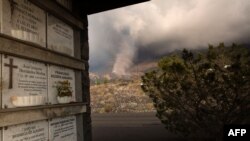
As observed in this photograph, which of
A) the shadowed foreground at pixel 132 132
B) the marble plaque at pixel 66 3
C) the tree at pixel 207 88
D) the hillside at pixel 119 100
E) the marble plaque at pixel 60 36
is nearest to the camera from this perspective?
the marble plaque at pixel 60 36

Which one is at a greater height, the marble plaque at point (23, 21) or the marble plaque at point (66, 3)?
the marble plaque at point (66, 3)

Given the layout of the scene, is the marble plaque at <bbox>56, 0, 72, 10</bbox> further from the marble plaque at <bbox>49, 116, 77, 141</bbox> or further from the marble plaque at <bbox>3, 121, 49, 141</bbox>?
the marble plaque at <bbox>3, 121, 49, 141</bbox>

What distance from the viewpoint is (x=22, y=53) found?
4.23 metres

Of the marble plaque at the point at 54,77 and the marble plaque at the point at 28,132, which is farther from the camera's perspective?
the marble plaque at the point at 54,77

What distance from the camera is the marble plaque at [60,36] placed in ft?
17.1

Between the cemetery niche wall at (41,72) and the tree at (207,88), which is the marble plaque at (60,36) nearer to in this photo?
the cemetery niche wall at (41,72)

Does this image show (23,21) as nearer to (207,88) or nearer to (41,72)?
(41,72)

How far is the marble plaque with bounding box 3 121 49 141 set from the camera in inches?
156

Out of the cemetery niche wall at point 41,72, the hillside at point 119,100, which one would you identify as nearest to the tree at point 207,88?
the cemetery niche wall at point 41,72

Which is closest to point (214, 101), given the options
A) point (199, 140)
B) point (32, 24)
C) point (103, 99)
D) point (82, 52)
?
point (199, 140)

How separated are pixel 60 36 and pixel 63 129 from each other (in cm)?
150

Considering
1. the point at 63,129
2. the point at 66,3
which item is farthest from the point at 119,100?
the point at 63,129

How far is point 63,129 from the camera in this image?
548 centimetres

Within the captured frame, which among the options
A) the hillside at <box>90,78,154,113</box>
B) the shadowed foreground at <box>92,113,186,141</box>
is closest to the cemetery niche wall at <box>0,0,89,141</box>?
the shadowed foreground at <box>92,113,186,141</box>
